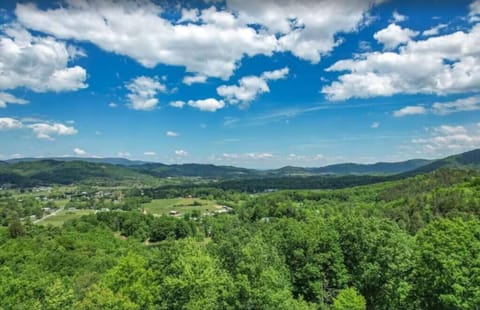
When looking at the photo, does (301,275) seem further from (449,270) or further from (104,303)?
(104,303)

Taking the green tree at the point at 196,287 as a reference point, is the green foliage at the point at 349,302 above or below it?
below

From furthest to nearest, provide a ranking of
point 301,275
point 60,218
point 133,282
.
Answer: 1. point 60,218
2. point 301,275
3. point 133,282

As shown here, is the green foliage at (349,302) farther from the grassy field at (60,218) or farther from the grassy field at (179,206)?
the grassy field at (179,206)

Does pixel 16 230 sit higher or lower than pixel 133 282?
lower

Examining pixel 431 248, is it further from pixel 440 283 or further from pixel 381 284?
pixel 381 284

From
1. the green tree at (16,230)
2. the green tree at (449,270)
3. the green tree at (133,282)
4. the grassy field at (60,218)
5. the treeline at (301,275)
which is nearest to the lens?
the green tree at (449,270)

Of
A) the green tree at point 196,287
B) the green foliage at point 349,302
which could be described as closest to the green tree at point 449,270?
the green foliage at point 349,302

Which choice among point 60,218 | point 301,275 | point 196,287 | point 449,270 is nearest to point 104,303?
point 196,287

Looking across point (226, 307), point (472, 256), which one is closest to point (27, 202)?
point (226, 307)
